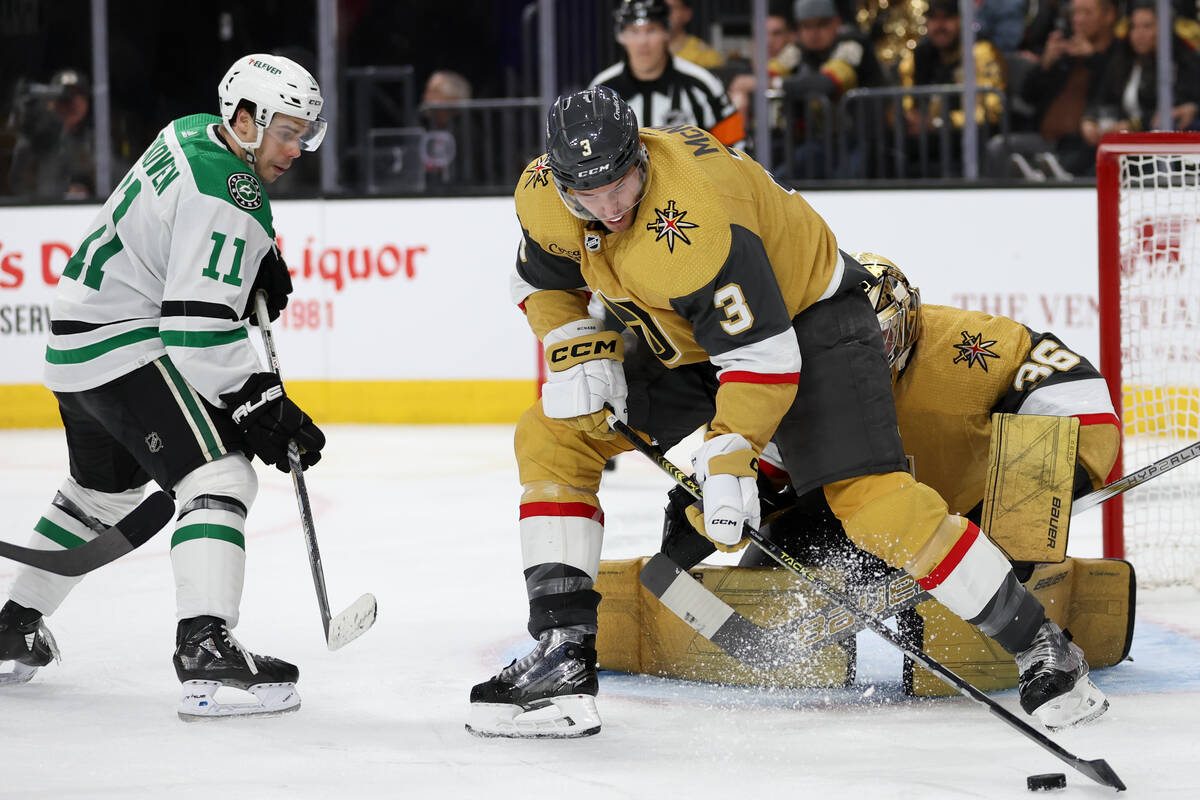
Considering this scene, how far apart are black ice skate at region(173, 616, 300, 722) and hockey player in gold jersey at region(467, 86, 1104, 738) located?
0.38 m

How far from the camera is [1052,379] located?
2910 mm

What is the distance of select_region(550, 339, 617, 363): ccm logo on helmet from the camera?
8.45 ft

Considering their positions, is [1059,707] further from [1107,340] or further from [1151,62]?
[1151,62]

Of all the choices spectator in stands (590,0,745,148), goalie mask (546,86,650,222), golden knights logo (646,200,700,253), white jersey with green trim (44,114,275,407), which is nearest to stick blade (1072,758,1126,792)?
golden knights logo (646,200,700,253)

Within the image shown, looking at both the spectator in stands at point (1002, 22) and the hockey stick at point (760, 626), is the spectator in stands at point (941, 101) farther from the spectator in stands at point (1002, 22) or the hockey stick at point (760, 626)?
the hockey stick at point (760, 626)

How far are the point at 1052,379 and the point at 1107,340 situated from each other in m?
0.65

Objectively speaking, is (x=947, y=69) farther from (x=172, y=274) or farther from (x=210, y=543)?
(x=210, y=543)

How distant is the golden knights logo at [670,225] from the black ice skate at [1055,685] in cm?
86

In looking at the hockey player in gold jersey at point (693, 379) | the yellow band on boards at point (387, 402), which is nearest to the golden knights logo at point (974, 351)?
the hockey player in gold jersey at point (693, 379)

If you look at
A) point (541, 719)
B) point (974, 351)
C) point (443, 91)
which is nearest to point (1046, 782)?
point (541, 719)

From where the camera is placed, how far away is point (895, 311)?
2830mm

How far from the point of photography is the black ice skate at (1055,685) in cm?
239

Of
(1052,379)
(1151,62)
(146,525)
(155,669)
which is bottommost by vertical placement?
(155,669)

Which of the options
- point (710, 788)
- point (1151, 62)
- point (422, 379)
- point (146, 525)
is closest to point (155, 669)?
point (146, 525)
